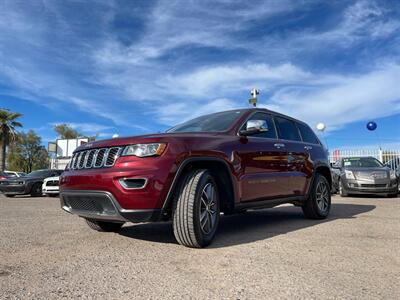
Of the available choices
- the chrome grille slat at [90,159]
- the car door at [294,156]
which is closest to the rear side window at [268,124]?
the car door at [294,156]

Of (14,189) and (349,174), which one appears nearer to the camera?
(349,174)

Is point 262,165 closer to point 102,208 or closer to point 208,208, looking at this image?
point 208,208

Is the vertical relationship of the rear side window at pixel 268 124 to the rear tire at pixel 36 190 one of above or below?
above

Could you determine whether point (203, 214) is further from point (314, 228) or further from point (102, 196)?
point (314, 228)

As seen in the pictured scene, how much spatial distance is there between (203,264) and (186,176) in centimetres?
100

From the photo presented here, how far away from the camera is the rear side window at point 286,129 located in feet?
19.3

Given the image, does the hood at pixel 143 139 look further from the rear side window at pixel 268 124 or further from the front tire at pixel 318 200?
the front tire at pixel 318 200

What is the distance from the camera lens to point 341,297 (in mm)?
2549

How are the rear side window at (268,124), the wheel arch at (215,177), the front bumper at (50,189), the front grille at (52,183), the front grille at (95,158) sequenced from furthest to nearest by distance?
the front grille at (52,183), the front bumper at (50,189), the rear side window at (268,124), the front grille at (95,158), the wheel arch at (215,177)

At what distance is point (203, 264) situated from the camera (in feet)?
10.9

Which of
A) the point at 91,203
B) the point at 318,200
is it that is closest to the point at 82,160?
the point at 91,203

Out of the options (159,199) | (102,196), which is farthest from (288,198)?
(102,196)

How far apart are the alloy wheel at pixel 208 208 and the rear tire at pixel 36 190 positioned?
49.1 ft

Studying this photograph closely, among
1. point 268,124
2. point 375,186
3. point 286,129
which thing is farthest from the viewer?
point 375,186
